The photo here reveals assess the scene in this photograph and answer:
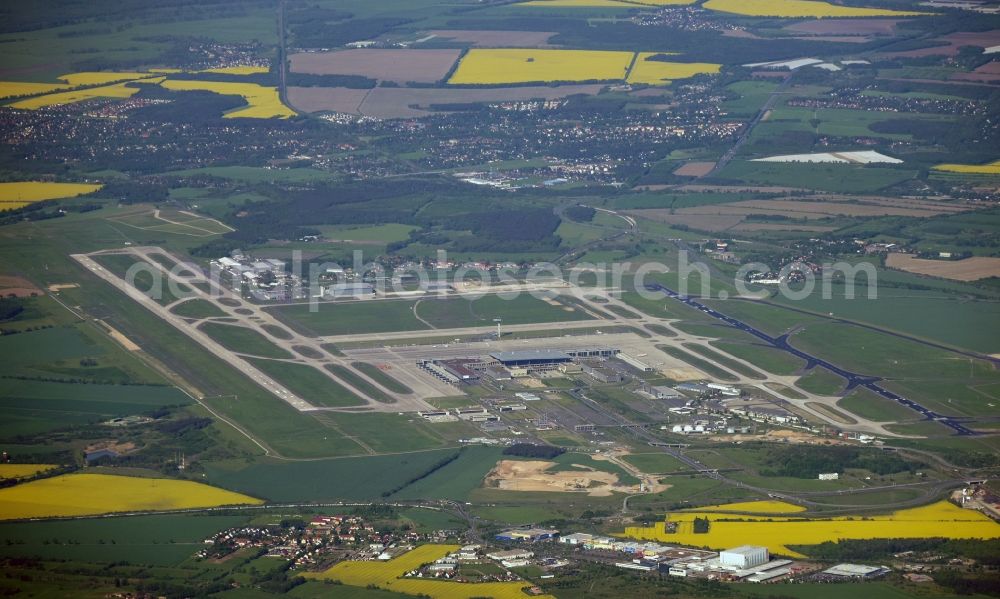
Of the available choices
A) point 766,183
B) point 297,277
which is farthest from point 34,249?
point 766,183

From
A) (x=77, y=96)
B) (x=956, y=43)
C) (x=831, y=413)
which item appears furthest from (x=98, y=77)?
(x=831, y=413)

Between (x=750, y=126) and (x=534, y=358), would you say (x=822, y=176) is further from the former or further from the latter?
(x=534, y=358)

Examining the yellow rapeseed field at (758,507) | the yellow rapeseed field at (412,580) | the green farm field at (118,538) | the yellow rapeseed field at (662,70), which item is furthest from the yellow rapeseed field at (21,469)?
the yellow rapeseed field at (662,70)

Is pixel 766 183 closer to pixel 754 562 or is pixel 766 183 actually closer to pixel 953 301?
pixel 953 301

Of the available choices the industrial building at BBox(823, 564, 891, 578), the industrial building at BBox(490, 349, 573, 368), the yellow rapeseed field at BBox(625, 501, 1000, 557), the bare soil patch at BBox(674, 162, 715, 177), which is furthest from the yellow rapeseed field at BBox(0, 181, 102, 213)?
the industrial building at BBox(823, 564, 891, 578)

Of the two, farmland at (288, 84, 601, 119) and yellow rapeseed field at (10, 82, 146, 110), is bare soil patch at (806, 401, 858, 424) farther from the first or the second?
yellow rapeseed field at (10, 82, 146, 110)
